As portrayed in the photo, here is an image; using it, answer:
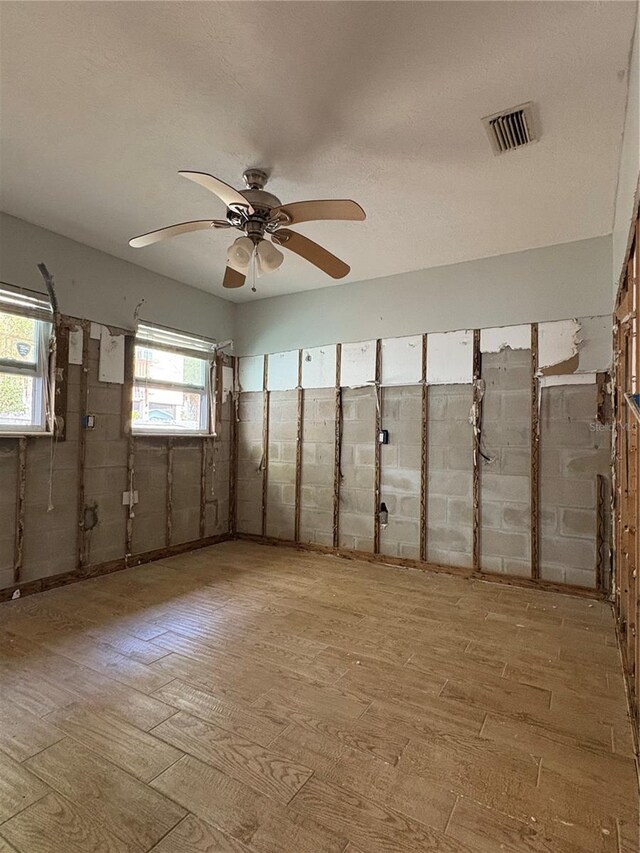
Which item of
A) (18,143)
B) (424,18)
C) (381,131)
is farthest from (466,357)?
(18,143)

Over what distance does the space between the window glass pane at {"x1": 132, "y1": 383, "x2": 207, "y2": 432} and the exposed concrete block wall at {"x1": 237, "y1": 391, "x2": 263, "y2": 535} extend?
0.52 metres

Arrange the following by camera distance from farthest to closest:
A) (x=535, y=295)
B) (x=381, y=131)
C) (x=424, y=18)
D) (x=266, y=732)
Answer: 1. (x=535, y=295)
2. (x=381, y=131)
3. (x=266, y=732)
4. (x=424, y=18)

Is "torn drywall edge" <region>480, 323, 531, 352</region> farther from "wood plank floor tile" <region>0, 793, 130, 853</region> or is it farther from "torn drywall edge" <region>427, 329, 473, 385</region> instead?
"wood plank floor tile" <region>0, 793, 130, 853</region>

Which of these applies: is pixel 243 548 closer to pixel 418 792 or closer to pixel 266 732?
pixel 266 732

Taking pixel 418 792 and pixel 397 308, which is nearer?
pixel 418 792

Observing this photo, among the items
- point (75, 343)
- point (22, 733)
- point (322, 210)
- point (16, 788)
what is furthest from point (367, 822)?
point (75, 343)

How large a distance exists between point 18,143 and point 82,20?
1079mm

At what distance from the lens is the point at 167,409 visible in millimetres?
4660

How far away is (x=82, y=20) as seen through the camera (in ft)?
5.74

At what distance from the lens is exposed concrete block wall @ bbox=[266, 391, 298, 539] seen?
503cm

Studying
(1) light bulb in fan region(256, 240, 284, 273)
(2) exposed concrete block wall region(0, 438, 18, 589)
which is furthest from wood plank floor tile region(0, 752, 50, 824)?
(1) light bulb in fan region(256, 240, 284, 273)

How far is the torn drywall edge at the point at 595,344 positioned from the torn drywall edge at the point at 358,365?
1.87m

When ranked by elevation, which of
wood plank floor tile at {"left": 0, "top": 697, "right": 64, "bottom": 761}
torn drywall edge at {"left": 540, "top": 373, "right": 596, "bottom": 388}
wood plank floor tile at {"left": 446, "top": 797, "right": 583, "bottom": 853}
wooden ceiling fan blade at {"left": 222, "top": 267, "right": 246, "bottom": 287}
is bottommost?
wood plank floor tile at {"left": 0, "top": 697, "right": 64, "bottom": 761}

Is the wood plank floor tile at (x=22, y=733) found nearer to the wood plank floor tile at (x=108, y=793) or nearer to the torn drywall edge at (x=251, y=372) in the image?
the wood plank floor tile at (x=108, y=793)
